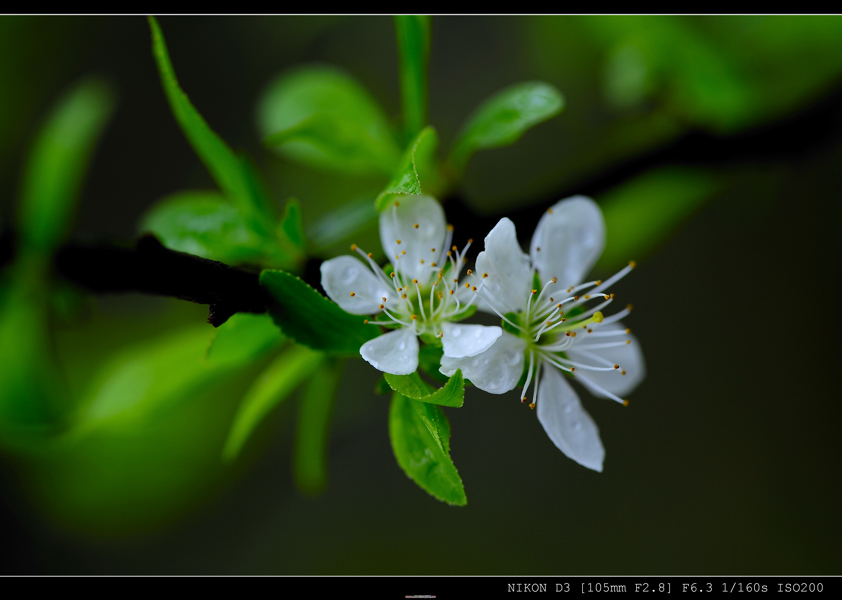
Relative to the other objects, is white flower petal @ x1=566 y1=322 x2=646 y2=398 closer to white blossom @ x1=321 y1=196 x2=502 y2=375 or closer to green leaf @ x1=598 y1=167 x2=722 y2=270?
white blossom @ x1=321 y1=196 x2=502 y2=375

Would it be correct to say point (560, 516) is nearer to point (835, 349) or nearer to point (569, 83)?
point (835, 349)

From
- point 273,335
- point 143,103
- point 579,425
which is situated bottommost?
point 579,425

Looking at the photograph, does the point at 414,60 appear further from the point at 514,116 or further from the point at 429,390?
the point at 429,390

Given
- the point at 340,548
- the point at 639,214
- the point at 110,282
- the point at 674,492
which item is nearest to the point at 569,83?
the point at 639,214

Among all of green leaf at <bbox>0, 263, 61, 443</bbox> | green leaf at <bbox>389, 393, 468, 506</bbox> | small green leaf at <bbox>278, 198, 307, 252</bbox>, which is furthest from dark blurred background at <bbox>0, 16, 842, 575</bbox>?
green leaf at <bbox>389, 393, 468, 506</bbox>

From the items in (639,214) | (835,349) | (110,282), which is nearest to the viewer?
(110,282)
